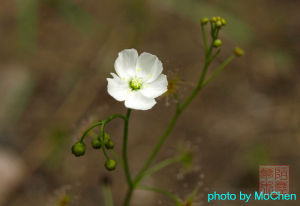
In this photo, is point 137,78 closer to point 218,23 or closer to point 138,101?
point 138,101

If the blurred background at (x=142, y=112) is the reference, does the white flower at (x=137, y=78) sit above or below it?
below

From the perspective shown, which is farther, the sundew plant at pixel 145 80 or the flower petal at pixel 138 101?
the sundew plant at pixel 145 80

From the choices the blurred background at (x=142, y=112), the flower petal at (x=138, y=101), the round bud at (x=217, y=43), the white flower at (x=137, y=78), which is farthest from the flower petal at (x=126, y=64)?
the blurred background at (x=142, y=112)

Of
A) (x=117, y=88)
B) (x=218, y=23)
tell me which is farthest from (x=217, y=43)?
(x=117, y=88)

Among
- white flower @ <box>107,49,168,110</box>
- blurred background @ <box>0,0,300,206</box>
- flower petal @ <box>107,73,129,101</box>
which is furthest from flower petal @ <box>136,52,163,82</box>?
blurred background @ <box>0,0,300,206</box>

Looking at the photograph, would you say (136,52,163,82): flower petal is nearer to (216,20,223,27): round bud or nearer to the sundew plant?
the sundew plant

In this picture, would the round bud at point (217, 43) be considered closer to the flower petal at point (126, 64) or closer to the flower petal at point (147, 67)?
the flower petal at point (147, 67)

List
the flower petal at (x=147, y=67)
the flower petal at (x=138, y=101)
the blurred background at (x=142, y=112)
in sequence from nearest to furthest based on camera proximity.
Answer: the flower petal at (x=138, y=101) → the flower petal at (x=147, y=67) → the blurred background at (x=142, y=112)
